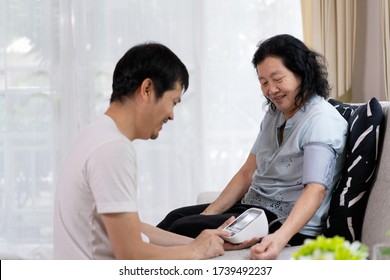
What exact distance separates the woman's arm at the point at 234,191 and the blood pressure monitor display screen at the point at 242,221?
357mm

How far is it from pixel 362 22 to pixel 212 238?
2071 mm

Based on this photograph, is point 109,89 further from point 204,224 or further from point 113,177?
point 113,177

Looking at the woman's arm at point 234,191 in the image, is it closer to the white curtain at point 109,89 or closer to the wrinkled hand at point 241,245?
the wrinkled hand at point 241,245

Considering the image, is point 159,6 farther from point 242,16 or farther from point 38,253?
point 38,253

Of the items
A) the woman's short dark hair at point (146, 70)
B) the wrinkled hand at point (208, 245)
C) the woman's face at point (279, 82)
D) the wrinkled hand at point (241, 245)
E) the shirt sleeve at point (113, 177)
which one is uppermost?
the woman's short dark hair at point (146, 70)

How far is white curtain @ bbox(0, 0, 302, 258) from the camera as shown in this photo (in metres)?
3.85

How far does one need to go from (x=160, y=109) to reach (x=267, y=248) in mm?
525

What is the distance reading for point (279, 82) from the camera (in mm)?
2268

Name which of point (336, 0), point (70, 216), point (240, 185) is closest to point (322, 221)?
point (240, 185)

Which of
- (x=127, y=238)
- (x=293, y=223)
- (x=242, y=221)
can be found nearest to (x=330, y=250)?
(x=127, y=238)

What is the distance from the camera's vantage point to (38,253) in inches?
156

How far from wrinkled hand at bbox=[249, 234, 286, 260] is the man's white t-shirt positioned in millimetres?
463

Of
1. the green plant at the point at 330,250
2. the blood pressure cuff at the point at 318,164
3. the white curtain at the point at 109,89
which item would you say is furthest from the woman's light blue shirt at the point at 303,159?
the white curtain at the point at 109,89

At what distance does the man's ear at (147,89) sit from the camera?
165 centimetres
